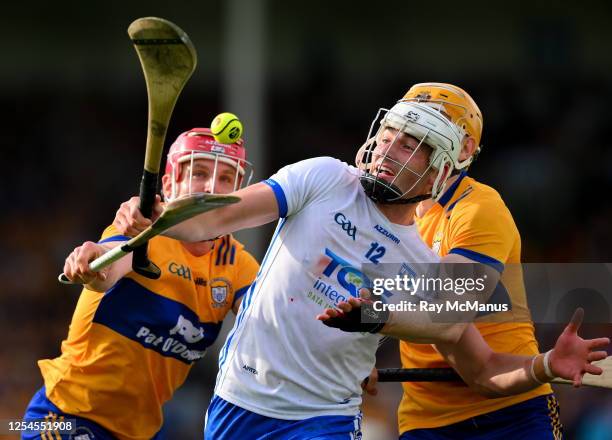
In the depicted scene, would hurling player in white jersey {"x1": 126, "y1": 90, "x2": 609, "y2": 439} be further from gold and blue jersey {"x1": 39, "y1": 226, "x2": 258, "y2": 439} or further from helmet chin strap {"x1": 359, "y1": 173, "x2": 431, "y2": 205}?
gold and blue jersey {"x1": 39, "y1": 226, "x2": 258, "y2": 439}

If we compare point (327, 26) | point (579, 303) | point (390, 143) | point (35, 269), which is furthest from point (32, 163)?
point (390, 143)

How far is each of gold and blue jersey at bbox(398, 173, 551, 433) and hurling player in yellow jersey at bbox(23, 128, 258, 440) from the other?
828mm

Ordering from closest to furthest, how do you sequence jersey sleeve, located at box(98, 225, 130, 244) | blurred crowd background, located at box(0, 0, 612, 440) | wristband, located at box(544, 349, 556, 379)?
wristband, located at box(544, 349, 556, 379) → jersey sleeve, located at box(98, 225, 130, 244) → blurred crowd background, located at box(0, 0, 612, 440)

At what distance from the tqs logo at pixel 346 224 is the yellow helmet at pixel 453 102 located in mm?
708

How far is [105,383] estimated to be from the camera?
4.55 meters

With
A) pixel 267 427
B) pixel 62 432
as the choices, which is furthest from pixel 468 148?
pixel 62 432

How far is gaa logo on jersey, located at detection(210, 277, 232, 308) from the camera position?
4629mm

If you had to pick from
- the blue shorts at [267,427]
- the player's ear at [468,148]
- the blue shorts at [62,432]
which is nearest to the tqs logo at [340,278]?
the blue shorts at [267,427]

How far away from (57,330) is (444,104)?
6038 mm

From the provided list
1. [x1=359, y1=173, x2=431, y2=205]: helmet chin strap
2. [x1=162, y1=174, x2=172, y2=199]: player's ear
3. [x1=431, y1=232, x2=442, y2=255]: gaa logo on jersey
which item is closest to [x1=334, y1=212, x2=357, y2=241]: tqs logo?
[x1=359, y1=173, x2=431, y2=205]: helmet chin strap

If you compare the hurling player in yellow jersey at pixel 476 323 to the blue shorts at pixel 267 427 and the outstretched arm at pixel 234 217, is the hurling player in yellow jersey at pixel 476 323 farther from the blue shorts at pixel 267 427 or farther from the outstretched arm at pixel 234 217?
the outstretched arm at pixel 234 217

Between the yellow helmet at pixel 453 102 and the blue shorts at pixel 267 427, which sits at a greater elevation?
the yellow helmet at pixel 453 102

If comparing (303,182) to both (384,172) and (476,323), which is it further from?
(476,323)

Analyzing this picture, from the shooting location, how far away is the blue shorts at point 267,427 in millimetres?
3832
